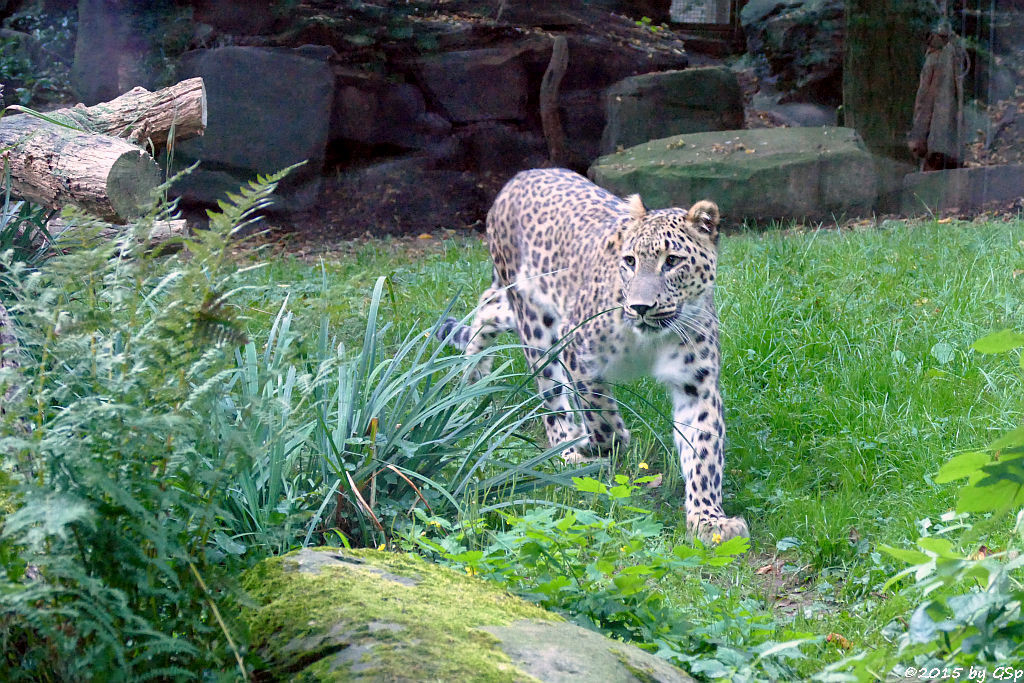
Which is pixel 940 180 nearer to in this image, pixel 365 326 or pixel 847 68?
pixel 847 68

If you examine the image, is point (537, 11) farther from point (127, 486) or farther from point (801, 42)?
point (127, 486)

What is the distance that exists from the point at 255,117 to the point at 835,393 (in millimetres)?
8323

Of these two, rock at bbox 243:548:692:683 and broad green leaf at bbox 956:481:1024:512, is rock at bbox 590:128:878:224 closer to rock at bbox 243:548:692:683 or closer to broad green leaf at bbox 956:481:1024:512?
rock at bbox 243:548:692:683

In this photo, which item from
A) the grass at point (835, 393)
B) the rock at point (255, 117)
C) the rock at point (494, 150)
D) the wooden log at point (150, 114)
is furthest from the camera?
the rock at point (494, 150)

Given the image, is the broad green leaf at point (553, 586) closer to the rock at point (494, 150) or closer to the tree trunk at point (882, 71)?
the rock at point (494, 150)

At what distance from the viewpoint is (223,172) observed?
457 inches

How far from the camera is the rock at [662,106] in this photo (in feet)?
40.8

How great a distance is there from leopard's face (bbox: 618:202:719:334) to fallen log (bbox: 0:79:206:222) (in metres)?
2.21

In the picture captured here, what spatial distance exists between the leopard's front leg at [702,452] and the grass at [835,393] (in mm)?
130

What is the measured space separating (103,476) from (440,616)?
0.82m

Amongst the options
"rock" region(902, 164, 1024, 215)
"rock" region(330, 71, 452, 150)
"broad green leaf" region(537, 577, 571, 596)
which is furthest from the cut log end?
"rock" region(902, 164, 1024, 215)

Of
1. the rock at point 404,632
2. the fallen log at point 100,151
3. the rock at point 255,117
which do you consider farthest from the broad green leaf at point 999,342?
the rock at point 255,117

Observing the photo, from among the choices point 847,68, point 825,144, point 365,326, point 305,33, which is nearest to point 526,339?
point 365,326

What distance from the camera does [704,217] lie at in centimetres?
491
